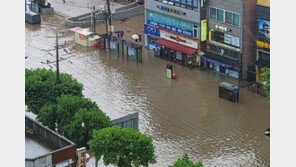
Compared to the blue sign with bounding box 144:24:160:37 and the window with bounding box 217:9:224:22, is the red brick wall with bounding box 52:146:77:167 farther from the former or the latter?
the blue sign with bounding box 144:24:160:37

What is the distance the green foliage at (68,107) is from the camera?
68.3 metres

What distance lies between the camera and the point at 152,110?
278 feet

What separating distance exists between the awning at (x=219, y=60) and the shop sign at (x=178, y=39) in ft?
8.47

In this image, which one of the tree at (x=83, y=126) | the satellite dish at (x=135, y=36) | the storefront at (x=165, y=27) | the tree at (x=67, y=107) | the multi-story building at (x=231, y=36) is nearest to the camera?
the tree at (x=83, y=126)

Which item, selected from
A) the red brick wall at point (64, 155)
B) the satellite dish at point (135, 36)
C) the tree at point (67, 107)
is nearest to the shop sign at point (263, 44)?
the satellite dish at point (135, 36)

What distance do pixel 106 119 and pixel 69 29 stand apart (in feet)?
172

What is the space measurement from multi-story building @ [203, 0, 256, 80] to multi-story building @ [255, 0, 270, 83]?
1142 millimetres

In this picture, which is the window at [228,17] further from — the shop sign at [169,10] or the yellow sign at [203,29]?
the shop sign at [169,10]

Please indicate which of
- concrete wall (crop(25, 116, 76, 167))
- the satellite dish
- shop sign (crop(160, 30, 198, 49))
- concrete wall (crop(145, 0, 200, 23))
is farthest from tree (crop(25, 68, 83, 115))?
the satellite dish

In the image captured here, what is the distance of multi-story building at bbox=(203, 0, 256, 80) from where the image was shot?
91.1 metres

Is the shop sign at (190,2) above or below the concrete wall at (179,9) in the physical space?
above

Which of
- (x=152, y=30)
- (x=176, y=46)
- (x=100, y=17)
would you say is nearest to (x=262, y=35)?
(x=176, y=46)

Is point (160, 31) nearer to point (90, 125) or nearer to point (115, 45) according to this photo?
point (115, 45)

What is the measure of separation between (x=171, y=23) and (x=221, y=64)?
10691 millimetres
